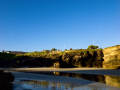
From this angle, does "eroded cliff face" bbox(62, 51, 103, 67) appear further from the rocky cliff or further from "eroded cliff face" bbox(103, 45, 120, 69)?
"eroded cliff face" bbox(103, 45, 120, 69)

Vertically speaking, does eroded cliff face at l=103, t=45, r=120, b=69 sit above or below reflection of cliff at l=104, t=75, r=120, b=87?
above

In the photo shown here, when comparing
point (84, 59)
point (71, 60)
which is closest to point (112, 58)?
point (84, 59)

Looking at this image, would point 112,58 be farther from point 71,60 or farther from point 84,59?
point 71,60

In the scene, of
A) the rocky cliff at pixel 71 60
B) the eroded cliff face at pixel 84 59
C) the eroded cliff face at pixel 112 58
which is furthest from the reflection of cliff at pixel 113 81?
the eroded cliff face at pixel 84 59

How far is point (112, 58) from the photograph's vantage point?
2839 cm

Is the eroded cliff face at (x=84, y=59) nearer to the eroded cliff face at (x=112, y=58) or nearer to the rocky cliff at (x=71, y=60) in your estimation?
the rocky cliff at (x=71, y=60)

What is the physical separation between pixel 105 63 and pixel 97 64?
700 centimetres

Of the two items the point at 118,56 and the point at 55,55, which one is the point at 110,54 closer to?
the point at 118,56

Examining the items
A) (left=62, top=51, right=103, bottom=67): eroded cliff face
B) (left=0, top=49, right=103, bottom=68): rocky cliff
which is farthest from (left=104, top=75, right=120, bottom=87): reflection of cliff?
(left=62, top=51, right=103, bottom=67): eroded cliff face

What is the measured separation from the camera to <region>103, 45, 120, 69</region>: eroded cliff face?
27.6 metres

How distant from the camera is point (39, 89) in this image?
8.54 meters

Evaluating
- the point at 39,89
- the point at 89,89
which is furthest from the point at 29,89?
the point at 89,89

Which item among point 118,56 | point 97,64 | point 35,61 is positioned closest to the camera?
point 118,56

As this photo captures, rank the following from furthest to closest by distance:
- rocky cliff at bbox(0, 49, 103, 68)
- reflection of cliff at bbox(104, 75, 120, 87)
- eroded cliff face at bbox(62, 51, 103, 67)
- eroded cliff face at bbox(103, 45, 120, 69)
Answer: rocky cliff at bbox(0, 49, 103, 68), eroded cliff face at bbox(62, 51, 103, 67), eroded cliff face at bbox(103, 45, 120, 69), reflection of cliff at bbox(104, 75, 120, 87)
